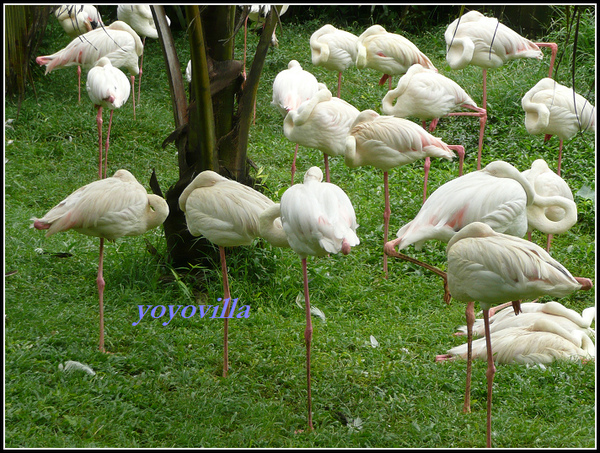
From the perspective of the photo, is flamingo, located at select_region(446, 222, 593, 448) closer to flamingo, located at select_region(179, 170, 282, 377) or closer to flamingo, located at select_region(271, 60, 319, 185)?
flamingo, located at select_region(179, 170, 282, 377)

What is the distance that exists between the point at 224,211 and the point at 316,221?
30.2 inches

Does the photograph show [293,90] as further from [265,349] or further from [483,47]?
[265,349]

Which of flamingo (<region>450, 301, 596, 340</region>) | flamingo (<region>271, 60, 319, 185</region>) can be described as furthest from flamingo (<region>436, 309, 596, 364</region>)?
flamingo (<region>271, 60, 319, 185</region>)

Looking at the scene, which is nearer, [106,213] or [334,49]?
→ [106,213]

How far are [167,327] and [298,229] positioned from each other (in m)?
1.45

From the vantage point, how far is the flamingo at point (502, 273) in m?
3.40

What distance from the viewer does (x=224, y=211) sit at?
4184 mm

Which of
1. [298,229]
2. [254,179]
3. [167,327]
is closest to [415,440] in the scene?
[298,229]

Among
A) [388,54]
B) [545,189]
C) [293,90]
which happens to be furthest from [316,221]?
[388,54]

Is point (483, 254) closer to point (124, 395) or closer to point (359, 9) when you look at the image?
point (124, 395)

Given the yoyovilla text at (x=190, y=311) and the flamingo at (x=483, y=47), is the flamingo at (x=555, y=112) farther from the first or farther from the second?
the yoyovilla text at (x=190, y=311)

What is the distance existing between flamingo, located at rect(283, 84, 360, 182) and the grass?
92 centimetres

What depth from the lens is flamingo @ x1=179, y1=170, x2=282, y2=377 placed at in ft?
13.7

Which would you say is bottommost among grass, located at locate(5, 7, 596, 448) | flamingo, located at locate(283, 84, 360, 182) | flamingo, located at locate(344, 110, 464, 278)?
grass, located at locate(5, 7, 596, 448)
